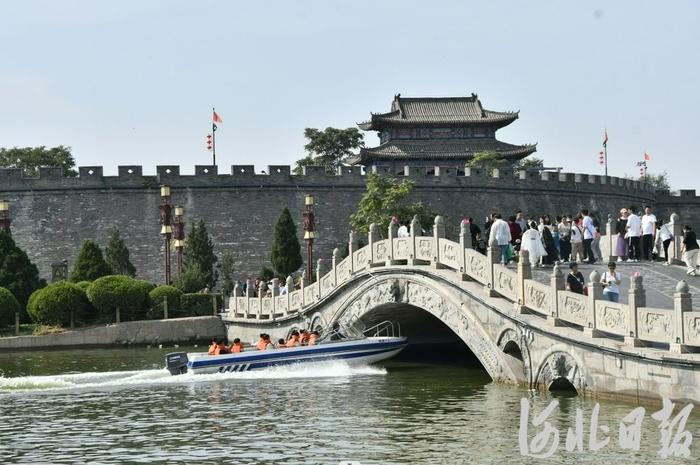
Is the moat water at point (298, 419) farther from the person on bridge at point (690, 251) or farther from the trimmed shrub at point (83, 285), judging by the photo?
the trimmed shrub at point (83, 285)

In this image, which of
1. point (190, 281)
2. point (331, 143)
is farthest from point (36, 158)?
point (190, 281)

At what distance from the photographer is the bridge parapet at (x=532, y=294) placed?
1477 cm

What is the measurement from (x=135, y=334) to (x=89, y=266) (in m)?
5.45

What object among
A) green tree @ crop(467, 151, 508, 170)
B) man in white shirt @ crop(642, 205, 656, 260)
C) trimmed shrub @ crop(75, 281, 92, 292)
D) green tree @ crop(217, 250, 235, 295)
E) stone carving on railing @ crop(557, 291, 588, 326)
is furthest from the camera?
green tree @ crop(467, 151, 508, 170)

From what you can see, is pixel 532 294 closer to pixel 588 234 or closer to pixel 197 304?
pixel 588 234

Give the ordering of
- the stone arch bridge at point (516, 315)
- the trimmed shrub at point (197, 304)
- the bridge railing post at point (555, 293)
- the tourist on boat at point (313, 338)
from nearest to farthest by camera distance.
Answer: the stone arch bridge at point (516, 315) < the bridge railing post at point (555, 293) < the tourist on boat at point (313, 338) < the trimmed shrub at point (197, 304)

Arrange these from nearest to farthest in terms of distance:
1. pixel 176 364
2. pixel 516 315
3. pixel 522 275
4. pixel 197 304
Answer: pixel 522 275 < pixel 516 315 < pixel 176 364 < pixel 197 304

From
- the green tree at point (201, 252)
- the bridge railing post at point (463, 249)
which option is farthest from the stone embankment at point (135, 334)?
the bridge railing post at point (463, 249)

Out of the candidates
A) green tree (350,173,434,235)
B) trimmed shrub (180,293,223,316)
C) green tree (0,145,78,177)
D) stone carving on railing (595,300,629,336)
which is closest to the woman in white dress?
stone carving on railing (595,300,629,336)

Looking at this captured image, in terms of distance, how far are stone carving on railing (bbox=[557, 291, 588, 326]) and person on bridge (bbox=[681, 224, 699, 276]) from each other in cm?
504

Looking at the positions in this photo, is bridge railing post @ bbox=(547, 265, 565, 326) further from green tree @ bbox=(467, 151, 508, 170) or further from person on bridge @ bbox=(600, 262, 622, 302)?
green tree @ bbox=(467, 151, 508, 170)

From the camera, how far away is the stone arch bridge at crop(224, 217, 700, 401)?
49.2 feet

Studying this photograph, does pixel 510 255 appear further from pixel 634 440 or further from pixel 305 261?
pixel 305 261

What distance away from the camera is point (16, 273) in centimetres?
3731
